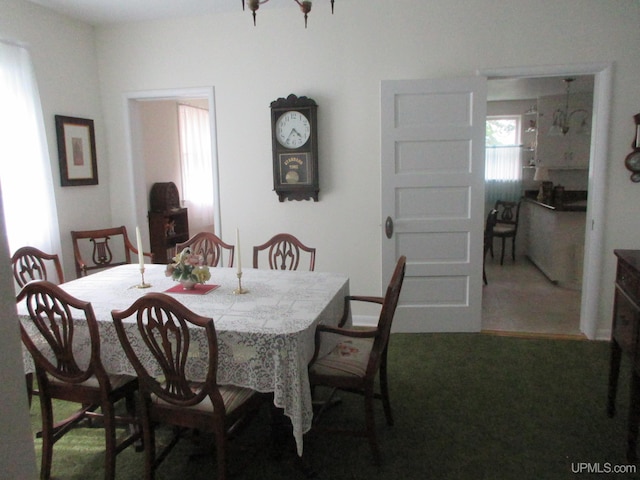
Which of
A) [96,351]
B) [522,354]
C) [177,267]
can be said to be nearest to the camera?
[96,351]

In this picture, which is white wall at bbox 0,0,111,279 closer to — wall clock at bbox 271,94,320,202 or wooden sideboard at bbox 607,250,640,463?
wall clock at bbox 271,94,320,202

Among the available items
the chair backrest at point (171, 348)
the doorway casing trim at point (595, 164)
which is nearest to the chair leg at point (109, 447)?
the chair backrest at point (171, 348)

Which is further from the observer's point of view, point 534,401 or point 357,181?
point 357,181

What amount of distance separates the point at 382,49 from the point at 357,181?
1.10 metres

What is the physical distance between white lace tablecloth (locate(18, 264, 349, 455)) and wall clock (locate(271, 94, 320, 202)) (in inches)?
54.1

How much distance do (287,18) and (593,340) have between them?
3.65 m

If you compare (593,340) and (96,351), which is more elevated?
(96,351)

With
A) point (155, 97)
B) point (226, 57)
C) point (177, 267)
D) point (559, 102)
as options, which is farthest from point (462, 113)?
point (559, 102)

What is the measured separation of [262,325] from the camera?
2047 millimetres

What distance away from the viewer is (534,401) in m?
2.77

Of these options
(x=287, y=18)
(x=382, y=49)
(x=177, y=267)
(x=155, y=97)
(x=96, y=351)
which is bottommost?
(x=96, y=351)

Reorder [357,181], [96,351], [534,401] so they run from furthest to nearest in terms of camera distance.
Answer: [357,181]
[534,401]
[96,351]

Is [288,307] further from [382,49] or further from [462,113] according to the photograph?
[382,49]

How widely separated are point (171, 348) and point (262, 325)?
39 cm
